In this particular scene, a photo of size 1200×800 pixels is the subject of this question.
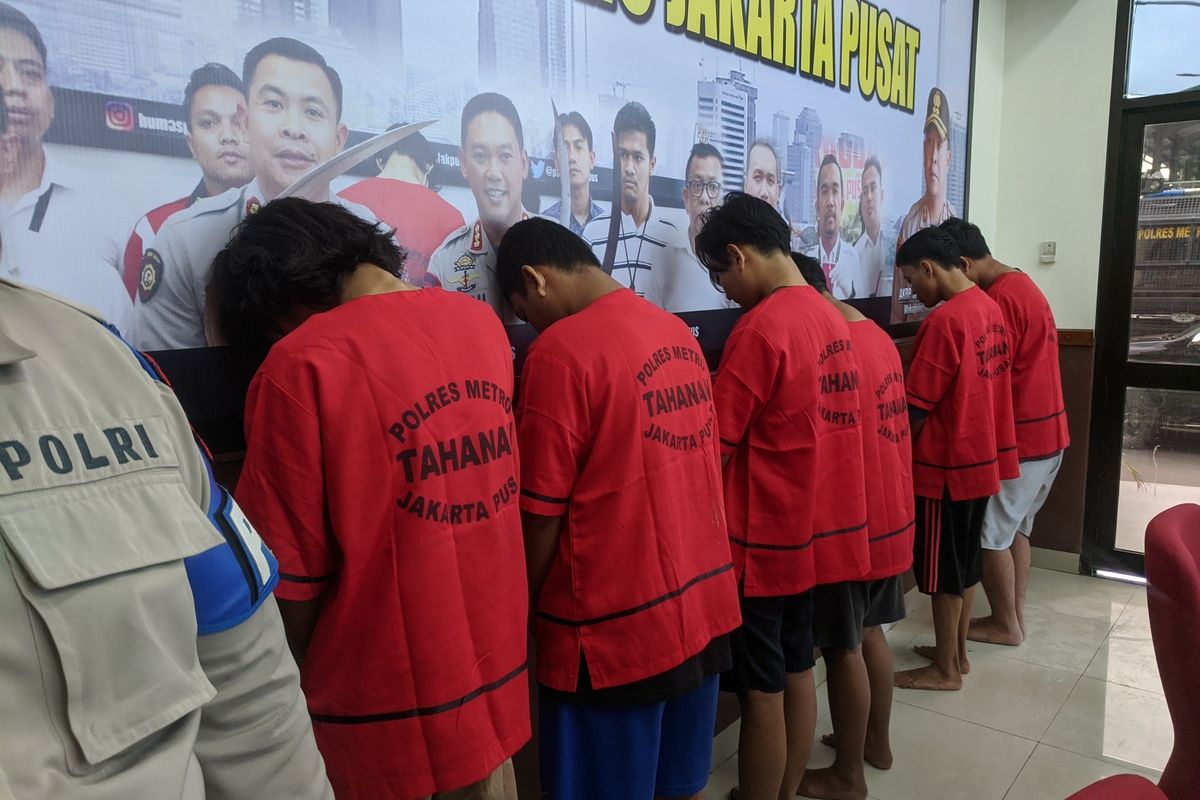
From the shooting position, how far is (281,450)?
3.52ft

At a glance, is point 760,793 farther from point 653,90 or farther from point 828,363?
point 653,90

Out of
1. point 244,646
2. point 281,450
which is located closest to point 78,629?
point 244,646

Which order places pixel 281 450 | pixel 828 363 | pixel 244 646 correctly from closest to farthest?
1. pixel 244 646
2. pixel 281 450
3. pixel 828 363

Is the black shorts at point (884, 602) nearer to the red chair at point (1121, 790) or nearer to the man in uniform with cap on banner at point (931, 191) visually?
the man in uniform with cap on banner at point (931, 191)

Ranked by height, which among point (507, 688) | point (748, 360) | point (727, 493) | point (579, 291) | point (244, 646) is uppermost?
point (579, 291)

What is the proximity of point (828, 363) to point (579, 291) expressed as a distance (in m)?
0.72

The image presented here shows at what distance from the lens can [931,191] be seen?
363 centimetres

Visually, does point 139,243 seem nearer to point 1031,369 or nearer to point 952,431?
point 952,431

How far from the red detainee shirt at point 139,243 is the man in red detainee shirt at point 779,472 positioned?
1.17m

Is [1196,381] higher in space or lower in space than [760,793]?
higher

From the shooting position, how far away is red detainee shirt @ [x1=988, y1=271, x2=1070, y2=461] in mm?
3221

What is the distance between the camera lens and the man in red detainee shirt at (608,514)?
144cm

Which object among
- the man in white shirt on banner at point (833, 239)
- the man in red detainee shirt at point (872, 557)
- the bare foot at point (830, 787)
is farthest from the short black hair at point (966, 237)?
the bare foot at point (830, 787)

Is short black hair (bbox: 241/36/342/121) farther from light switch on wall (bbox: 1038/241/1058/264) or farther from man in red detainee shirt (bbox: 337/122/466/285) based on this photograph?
light switch on wall (bbox: 1038/241/1058/264)
